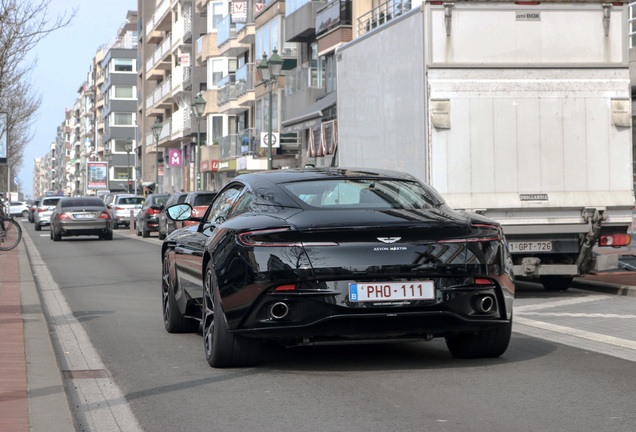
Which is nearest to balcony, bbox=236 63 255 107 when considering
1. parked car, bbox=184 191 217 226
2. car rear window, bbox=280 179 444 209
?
parked car, bbox=184 191 217 226

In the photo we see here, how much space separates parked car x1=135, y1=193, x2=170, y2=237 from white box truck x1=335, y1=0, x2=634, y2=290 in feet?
94.6

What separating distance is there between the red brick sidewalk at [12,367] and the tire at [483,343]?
306 cm

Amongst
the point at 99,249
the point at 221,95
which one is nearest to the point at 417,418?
the point at 99,249

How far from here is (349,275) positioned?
7992 millimetres

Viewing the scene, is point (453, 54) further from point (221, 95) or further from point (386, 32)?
point (221, 95)

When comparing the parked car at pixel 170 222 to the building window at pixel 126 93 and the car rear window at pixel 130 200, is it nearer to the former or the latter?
the car rear window at pixel 130 200

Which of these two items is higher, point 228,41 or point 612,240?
point 228,41

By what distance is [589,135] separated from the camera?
15.1m

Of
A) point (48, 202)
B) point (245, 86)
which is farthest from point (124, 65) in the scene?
point (245, 86)

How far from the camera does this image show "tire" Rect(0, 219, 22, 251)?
29.5 meters

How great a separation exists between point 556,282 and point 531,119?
2.91m

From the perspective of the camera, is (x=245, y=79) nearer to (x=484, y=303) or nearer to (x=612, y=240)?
(x=612, y=240)

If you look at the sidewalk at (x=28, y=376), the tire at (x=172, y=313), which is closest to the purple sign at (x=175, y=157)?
the sidewalk at (x=28, y=376)

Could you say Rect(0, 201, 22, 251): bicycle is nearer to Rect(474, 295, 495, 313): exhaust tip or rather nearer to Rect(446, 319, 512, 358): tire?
Rect(446, 319, 512, 358): tire
